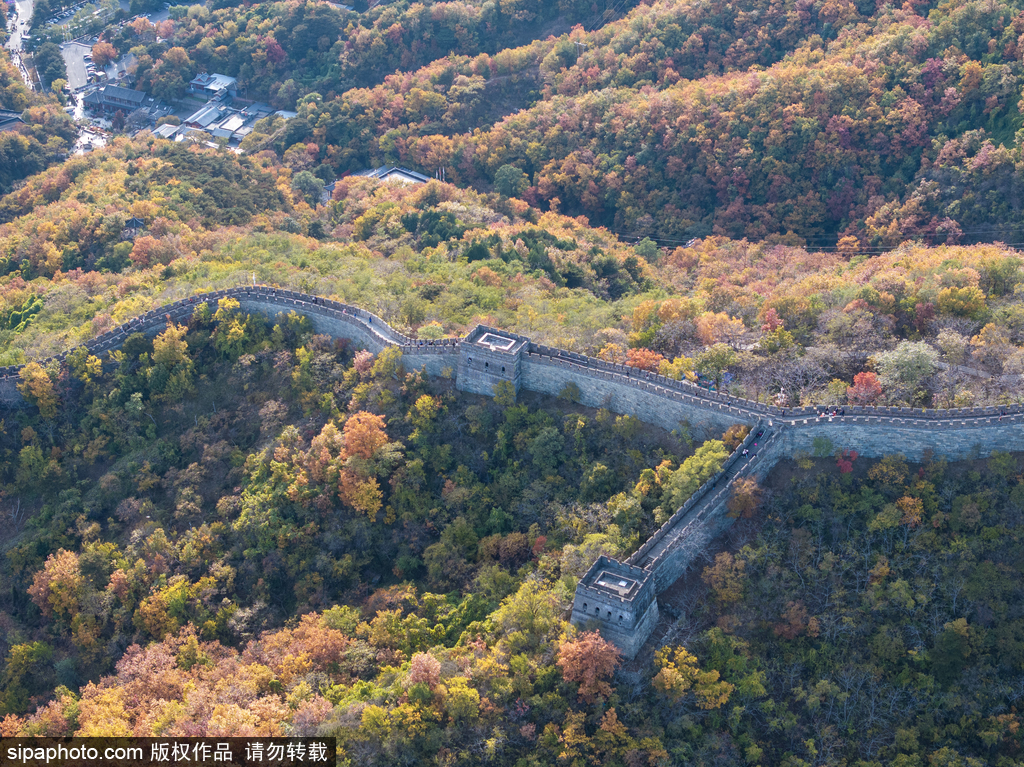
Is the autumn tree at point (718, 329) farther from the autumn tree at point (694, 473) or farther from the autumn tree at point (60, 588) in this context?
the autumn tree at point (60, 588)

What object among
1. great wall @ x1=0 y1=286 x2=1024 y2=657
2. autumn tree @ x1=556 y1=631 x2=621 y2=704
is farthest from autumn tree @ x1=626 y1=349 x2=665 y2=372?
autumn tree @ x1=556 y1=631 x2=621 y2=704

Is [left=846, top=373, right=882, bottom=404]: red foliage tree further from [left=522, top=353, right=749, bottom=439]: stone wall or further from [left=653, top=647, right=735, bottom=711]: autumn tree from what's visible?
[left=653, top=647, right=735, bottom=711]: autumn tree

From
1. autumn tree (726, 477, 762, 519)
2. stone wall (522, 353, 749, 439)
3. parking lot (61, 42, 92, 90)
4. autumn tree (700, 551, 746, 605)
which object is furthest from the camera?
parking lot (61, 42, 92, 90)

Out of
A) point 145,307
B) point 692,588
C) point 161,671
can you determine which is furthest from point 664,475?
point 145,307

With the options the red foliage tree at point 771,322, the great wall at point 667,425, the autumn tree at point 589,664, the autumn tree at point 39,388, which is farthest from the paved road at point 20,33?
the autumn tree at point 589,664

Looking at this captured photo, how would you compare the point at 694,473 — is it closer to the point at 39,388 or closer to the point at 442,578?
the point at 442,578

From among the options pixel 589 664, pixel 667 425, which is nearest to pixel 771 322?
pixel 667 425
